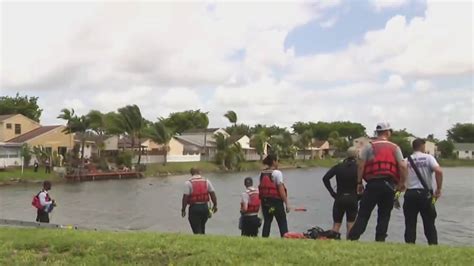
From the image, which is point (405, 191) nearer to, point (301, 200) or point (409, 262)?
point (409, 262)

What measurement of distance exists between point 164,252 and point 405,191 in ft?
14.2

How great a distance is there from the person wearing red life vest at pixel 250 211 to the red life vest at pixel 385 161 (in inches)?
155

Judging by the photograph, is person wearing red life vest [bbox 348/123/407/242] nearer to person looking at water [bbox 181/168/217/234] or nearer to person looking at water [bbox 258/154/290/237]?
person looking at water [bbox 258/154/290/237]

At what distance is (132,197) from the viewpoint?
44.2 metres

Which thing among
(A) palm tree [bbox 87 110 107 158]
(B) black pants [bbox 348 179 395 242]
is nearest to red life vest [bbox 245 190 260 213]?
(B) black pants [bbox 348 179 395 242]

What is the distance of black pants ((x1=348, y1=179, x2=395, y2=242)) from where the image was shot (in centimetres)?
964

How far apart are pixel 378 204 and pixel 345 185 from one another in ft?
4.50

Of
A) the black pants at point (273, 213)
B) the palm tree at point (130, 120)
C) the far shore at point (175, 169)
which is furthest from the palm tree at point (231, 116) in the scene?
the black pants at point (273, 213)

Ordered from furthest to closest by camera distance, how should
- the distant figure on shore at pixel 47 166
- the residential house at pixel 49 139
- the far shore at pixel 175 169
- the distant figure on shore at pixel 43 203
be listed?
the residential house at pixel 49 139, the distant figure on shore at pixel 47 166, the far shore at pixel 175 169, the distant figure on shore at pixel 43 203

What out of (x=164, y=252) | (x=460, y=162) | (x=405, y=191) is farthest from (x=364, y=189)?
(x=460, y=162)

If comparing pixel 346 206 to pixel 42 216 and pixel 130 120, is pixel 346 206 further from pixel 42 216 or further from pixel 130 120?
pixel 130 120

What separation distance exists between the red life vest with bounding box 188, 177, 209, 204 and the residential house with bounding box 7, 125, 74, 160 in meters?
58.0

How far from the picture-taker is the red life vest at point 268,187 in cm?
1201

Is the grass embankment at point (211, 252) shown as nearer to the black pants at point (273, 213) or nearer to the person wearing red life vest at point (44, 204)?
the black pants at point (273, 213)
